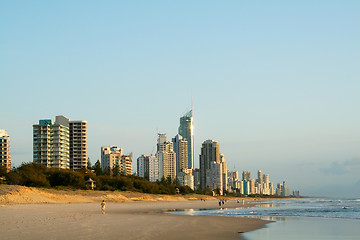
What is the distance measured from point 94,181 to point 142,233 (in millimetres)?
105551

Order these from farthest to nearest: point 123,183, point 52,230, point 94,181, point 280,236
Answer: point 123,183 → point 94,181 → point 280,236 → point 52,230

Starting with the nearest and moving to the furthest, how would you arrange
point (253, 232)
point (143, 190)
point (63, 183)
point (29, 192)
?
1. point (253, 232)
2. point (29, 192)
3. point (63, 183)
4. point (143, 190)

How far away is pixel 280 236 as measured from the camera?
29.9m

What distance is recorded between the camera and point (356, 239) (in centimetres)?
2795

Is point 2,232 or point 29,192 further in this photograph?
point 29,192

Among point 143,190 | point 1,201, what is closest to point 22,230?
point 1,201

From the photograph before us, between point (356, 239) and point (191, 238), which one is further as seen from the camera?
point (356, 239)

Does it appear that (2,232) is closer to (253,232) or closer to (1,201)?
(253,232)

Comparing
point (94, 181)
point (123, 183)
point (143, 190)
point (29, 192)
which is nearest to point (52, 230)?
point (29, 192)

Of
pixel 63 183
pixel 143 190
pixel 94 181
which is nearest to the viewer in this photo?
pixel 63 183

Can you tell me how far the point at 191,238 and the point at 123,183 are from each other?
388ft

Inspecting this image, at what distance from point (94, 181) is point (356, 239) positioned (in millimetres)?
108702

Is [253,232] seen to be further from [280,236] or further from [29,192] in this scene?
[29,192]

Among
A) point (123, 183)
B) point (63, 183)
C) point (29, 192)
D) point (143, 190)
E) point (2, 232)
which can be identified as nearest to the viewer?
point (2, 232)
